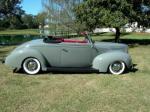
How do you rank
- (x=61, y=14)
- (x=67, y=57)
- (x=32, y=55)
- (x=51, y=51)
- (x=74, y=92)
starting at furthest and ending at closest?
(x=61, y=14) → (x=67, y=57) → (x=51, y=51) → (x=32, y=55) → (x=74, y=92)

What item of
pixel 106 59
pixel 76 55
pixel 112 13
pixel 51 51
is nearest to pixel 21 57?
pixel 51 51

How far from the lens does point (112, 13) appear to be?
882 inches

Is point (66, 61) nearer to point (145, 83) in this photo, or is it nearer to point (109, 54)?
point (109, 54)

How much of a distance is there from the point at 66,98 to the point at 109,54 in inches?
131

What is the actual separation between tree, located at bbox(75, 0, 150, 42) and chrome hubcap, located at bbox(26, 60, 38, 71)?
40.8ft

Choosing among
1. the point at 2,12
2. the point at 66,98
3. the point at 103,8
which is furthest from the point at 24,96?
the point at 2,12

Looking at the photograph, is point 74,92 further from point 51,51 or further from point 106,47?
point 106,47

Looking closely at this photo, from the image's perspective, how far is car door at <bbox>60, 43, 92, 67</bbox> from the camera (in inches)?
400

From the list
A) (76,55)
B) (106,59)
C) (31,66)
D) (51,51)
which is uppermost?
(51,51)

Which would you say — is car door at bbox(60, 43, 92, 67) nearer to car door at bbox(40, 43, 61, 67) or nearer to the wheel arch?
car door at bbox(40, 43, 61, 67)

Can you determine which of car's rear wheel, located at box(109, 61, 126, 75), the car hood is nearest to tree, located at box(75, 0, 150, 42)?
the car hood

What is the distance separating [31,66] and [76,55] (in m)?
1.31

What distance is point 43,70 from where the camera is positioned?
10188 millimetres

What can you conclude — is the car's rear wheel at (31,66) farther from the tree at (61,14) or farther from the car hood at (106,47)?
the tree at (61,14)
